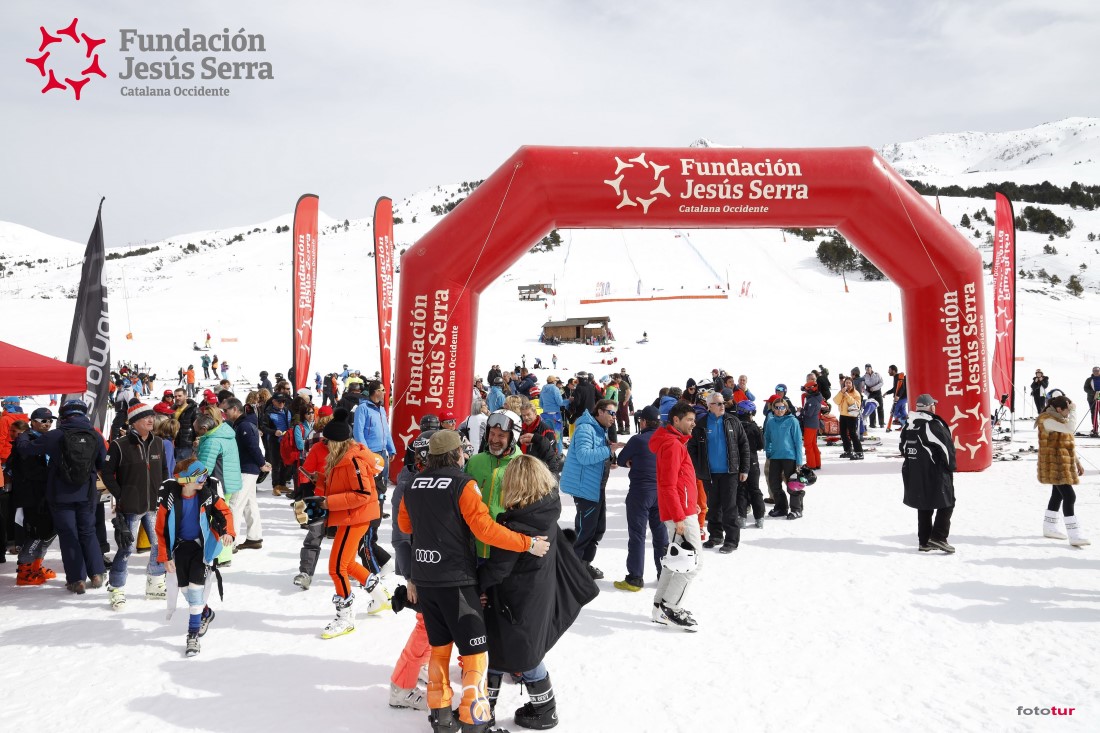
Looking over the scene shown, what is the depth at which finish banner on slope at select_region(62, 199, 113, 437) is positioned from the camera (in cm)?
755

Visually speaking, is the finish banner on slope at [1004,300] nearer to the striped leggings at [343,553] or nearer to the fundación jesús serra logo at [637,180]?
the fundación jesús serra logo at [637,180]

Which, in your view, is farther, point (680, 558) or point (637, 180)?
point (637, 180)

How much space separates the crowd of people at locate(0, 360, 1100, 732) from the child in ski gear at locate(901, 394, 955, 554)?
0.01 m

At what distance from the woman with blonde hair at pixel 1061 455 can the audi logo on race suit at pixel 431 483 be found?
5.84 metres

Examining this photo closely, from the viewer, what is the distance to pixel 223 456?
641cm

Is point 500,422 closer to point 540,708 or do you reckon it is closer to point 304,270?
point 540,708

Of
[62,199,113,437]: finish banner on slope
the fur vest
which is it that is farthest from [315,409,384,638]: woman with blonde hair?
the fur vest

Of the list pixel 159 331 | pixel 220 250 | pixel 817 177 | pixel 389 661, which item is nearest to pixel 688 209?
pixel 817 177

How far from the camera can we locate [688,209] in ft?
34.9

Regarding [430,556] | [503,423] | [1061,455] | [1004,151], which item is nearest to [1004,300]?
[1061,455]

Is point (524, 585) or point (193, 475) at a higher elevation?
point (193, 475)

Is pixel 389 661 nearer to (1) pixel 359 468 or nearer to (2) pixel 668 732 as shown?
(1) pixel 359 468

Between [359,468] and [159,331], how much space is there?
3206cm

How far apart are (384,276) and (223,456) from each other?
654 centimetres
